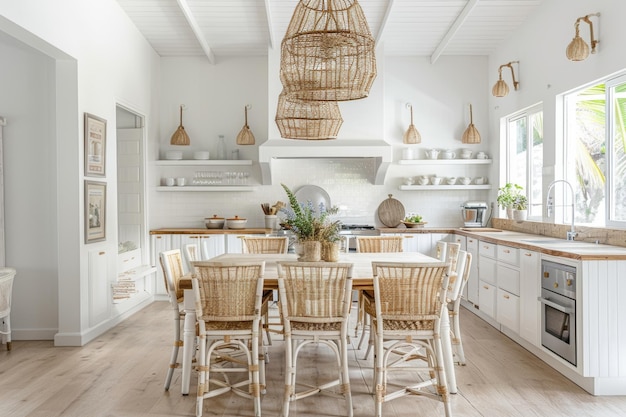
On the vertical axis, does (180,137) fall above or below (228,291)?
above

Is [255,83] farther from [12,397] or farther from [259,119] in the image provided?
[12,397]

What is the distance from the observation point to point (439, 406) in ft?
11.4

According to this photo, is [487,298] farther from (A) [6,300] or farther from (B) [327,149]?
(A) [6,300]

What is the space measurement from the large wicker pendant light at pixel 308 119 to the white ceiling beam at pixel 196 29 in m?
2.02

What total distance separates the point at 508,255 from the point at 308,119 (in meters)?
2.31

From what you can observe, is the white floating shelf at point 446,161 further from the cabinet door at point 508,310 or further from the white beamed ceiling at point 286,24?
the cabinet door at point 508,310

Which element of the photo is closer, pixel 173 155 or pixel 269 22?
pixel 269 22

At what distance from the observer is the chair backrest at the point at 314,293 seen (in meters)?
3.29

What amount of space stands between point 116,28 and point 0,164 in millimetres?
1967

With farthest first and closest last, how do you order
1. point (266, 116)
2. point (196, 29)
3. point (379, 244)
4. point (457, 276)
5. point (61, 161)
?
point (266, 116) → point (196, 29) → point (379, 244) → point (61, 161) → point (457, 276)

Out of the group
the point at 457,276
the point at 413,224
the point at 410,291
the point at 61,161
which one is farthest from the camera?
the point at 413,224

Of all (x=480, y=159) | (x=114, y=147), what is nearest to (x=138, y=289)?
(x=114, y=147)

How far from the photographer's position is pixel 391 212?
300 inches

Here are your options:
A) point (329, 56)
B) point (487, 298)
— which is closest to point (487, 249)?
point (487, 298)
